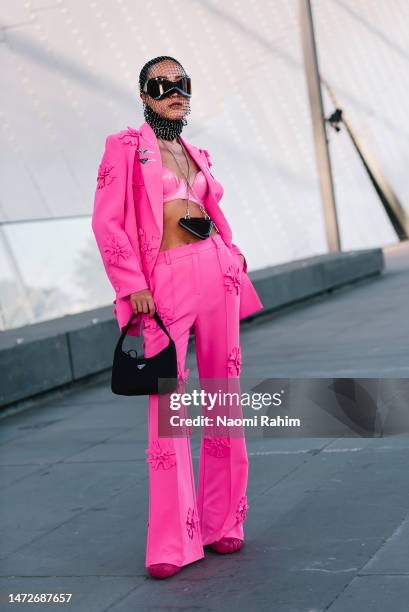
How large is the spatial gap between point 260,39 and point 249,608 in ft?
86.8

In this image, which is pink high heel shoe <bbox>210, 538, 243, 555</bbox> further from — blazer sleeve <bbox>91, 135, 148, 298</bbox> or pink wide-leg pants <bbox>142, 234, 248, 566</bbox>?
blazer sleeve <bbox>91, 135, 148, 298</bbox>

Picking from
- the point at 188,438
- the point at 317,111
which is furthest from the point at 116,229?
the point at 317,111

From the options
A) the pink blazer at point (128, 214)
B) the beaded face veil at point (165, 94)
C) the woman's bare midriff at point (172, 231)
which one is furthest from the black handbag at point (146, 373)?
the beaded face veil at point (165, 94)

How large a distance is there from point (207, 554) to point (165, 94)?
1.77 m

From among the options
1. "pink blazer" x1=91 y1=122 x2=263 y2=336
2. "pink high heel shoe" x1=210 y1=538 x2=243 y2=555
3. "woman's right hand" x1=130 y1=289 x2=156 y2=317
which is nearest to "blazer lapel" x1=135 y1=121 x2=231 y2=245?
"pink blazer" x1=91 y1=122 x2=263 y2=336

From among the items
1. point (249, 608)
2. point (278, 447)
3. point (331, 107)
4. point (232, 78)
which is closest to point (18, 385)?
point (278, 447)

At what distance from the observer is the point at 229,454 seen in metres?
4.93

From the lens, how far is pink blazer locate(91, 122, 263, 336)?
15.4ft

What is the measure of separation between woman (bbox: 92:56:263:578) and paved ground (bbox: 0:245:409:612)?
18cm

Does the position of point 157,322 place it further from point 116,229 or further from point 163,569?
point 163,569

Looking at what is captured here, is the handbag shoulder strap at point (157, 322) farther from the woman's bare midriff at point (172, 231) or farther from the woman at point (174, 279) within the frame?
Answer: the woman's bare midriff at point (172, 231)

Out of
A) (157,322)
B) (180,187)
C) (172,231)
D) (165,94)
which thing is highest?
(165,94)

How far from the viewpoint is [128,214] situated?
4762 millimetres

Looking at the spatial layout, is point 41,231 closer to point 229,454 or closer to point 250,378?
point 250,378
